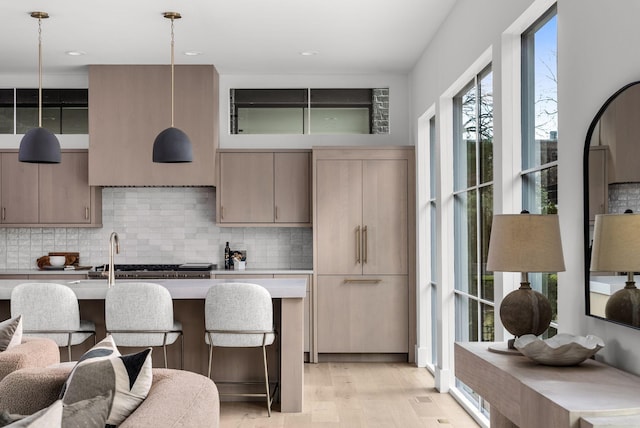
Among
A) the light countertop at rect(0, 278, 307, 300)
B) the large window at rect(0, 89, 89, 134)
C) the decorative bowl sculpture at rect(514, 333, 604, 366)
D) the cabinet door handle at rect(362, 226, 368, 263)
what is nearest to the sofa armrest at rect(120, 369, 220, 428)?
the decorative bowl sculpture at rect(514, 333, 604, 366)

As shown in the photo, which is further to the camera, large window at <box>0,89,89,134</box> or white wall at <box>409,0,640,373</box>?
large window at <box>0,89,89,134</box>

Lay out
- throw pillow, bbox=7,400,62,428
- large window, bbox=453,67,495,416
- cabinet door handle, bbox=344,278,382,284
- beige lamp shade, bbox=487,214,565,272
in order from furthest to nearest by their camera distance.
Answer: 1. cabinet door handle, bbox=344,278,382,284
2. large window, bbox=453,67,495,416
3. beige lamp shade, bbox=487,214,565,272
4. throw pillow, bbox=7,400,62,428

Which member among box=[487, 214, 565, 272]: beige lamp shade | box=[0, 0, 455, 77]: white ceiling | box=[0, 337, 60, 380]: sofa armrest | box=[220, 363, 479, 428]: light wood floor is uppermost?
box=[0, 0, 455, 77]: white ceiling

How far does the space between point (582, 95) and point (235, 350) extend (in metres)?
3.28

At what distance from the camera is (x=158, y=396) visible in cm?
239

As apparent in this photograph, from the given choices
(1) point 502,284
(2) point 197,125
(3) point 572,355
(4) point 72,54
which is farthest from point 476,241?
(4) point 72,54

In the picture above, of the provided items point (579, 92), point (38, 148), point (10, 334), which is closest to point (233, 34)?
point (38, 148)

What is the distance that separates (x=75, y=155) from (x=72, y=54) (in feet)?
3.55

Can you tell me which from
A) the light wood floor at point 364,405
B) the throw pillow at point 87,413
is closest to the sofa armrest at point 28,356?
the throw pillow at point 87,413

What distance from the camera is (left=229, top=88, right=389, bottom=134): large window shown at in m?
7.37

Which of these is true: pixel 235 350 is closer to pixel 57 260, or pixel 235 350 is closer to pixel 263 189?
pixel 263 189

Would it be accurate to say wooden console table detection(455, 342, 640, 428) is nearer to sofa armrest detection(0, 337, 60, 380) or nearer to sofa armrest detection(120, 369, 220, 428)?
sofa armrest detection(120, 369, 220, 428)

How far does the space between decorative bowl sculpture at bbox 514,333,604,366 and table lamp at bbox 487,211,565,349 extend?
273 millimetres

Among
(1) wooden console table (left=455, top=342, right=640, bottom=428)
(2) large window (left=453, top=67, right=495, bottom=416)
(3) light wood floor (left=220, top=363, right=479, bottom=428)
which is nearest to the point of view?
(1) wooden console table (left=455, top=342, right=640, bottom=428)
